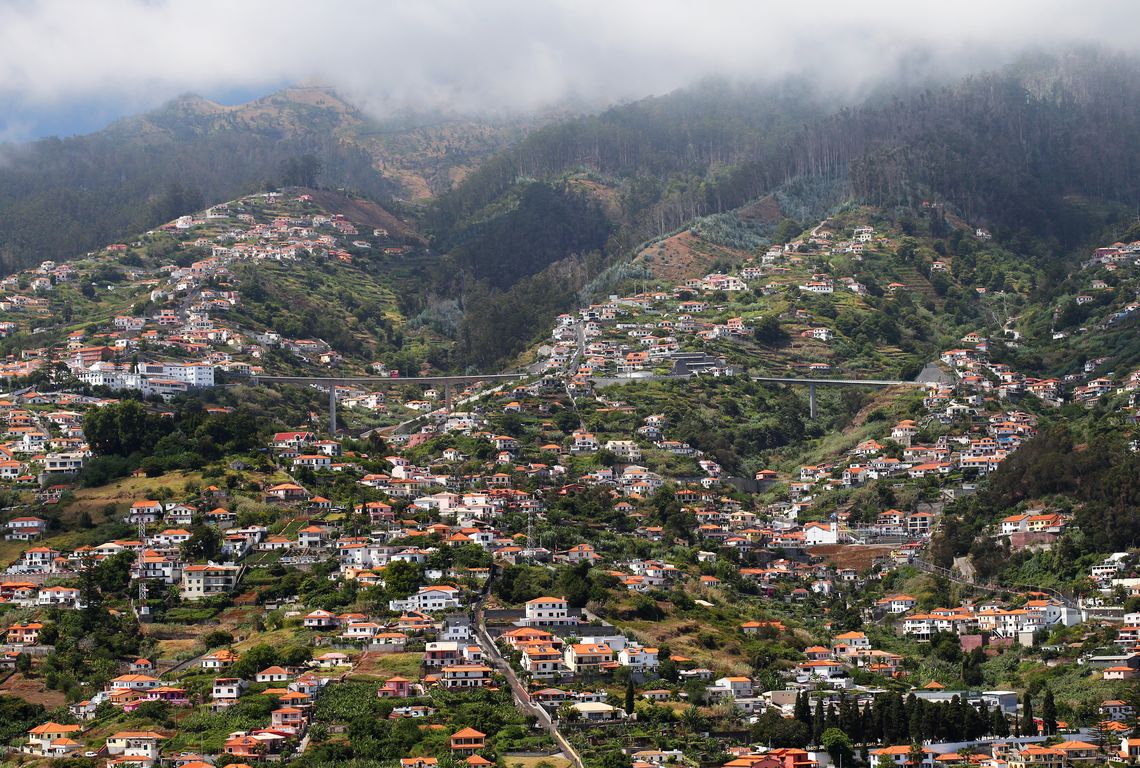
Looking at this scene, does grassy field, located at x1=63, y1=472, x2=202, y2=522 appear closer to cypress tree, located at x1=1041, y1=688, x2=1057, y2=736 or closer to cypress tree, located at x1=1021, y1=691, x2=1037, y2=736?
cypress tree, located at x1=1021, y1=691, x2=1037, y2=736

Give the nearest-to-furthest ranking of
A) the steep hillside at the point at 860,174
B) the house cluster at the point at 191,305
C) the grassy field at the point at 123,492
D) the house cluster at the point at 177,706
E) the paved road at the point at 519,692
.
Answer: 1. the house cluster at the point at 177,706
2. the paved road at the point at 519,692
3. the grassy field at the point at 123,492
4. the house cluster at the point at 191,305
5. the steep hillside at the point at 860,174

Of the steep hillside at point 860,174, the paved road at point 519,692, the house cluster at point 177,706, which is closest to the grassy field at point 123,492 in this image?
the house cluster at point 177,706

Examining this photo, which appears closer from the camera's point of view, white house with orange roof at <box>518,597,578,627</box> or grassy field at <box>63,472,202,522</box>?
white house with orange roof at <box>518,597,578,627</box>

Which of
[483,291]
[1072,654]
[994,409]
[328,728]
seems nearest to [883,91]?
[483,291]

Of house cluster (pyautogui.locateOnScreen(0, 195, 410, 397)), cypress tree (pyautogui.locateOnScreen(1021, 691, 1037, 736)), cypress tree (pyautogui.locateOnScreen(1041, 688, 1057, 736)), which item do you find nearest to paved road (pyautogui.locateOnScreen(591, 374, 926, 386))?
house cluster (pyautogui.locateOnScreen(0, 195, 410, 397))

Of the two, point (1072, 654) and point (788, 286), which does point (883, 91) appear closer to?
point (788, 286)

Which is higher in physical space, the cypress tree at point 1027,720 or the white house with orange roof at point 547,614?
the white house with orange roof at point 547,614

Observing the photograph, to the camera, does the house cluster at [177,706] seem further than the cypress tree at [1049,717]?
No

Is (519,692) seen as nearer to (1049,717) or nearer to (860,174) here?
(1049,717)

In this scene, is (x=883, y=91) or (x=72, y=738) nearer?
(x=72, y=738)

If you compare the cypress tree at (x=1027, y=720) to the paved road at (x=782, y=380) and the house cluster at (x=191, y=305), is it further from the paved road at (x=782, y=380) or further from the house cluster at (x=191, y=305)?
the house cluster at (x=191, y=305)

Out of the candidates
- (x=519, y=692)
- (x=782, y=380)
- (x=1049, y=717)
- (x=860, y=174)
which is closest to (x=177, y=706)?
(x=519, y=692)
